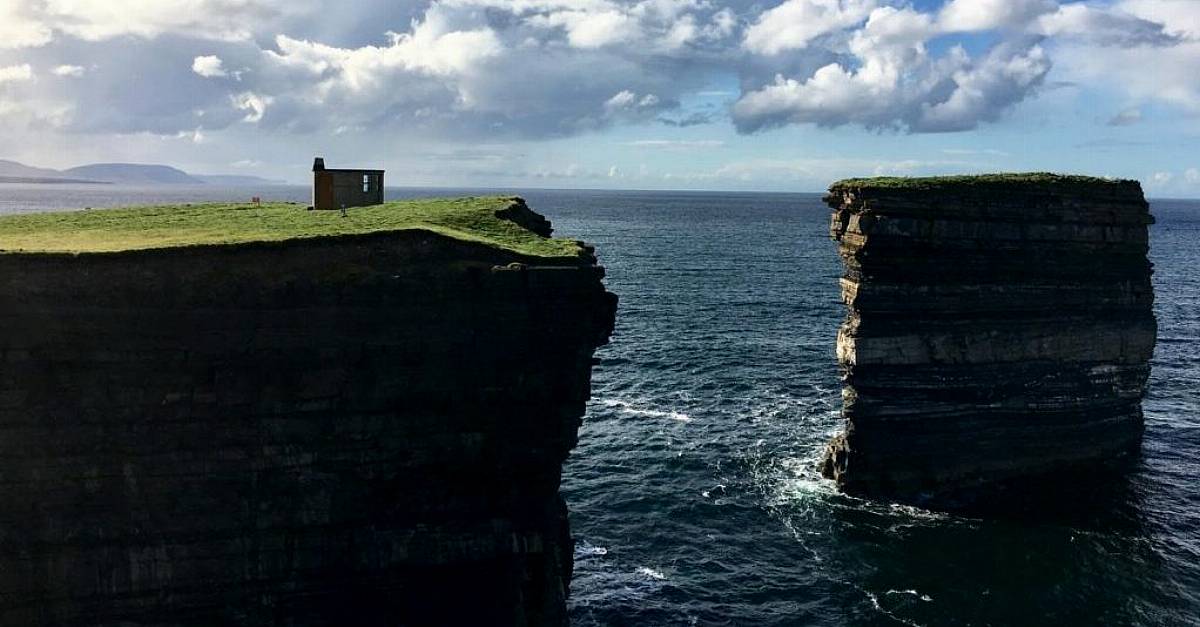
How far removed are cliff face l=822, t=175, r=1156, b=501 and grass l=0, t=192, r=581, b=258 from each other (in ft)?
74.6

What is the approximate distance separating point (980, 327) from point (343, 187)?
38853mm

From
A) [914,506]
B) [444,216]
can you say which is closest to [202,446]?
[444,216]

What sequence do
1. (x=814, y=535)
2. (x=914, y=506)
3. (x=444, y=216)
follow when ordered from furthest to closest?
(x=914, y=506) → (x=814, y=535) → (x=444, y=216)

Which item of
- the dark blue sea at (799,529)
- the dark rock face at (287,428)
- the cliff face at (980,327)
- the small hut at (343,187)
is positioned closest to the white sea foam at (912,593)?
the dark blue sea at (799,529)

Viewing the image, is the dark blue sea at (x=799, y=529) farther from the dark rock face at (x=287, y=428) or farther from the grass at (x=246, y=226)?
the grass at (x=246, y=226)

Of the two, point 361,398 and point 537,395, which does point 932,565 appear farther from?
point 361,398

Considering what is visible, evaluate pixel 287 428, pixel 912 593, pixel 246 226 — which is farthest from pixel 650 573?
pixel 246 226

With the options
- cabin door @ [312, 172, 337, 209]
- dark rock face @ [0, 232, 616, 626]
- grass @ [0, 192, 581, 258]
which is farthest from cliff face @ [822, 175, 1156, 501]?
cabin door @ [312, 172, 337, 209]

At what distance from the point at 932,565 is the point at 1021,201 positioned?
22.8 m

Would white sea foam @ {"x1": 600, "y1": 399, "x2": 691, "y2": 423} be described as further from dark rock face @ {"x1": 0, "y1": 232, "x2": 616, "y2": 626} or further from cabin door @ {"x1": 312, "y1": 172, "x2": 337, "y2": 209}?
dark rock face @ {"x1": 0, "y1": 232, "x2": 616, "y2": 626}

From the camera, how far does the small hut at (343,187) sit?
48.4 m

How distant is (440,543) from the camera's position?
29.8 m

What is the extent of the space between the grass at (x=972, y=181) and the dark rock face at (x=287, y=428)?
27039 mm

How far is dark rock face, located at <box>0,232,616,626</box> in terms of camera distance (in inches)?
1028
